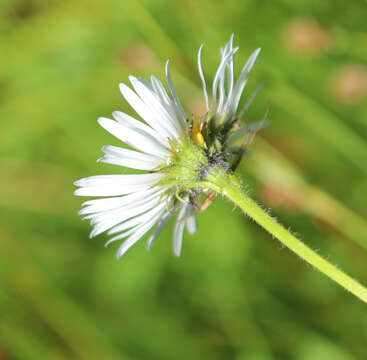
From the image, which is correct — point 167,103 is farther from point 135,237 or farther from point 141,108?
point 135,237

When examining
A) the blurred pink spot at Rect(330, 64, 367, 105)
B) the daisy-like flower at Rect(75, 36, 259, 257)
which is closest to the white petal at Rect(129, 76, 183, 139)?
the daisy-like flower at Rect(75, 36, 259, 257)

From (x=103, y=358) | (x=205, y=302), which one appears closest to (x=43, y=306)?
(x=103, y=358)

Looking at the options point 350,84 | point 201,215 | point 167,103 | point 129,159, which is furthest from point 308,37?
point 129,159

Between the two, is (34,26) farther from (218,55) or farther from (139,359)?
(139,359)

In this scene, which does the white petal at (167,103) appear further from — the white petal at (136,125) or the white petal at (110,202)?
the white petal at (110,202)

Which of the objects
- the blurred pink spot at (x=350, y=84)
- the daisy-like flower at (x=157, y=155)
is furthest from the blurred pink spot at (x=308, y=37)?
the daisy-like flower at (x=157, y=155)
